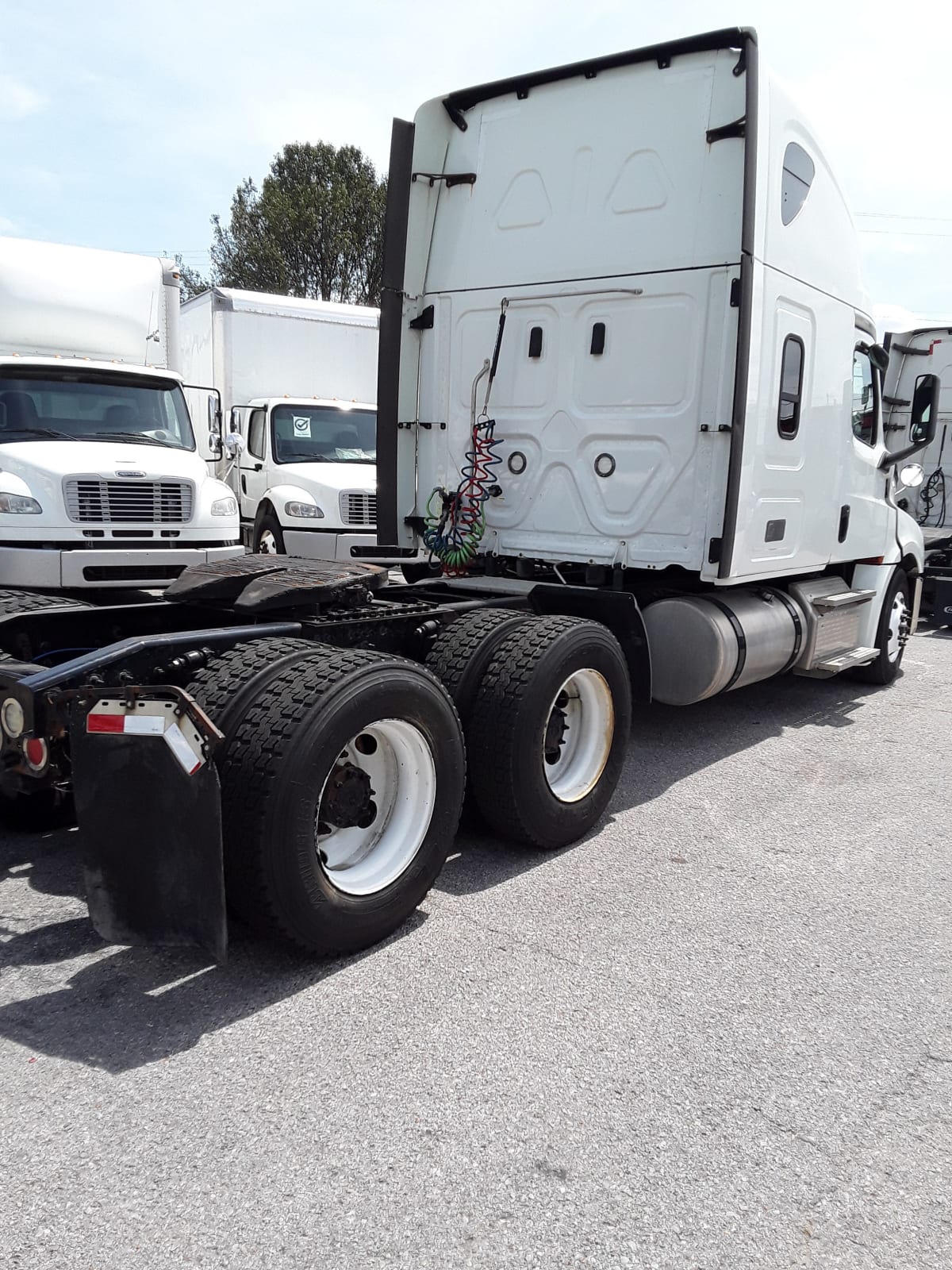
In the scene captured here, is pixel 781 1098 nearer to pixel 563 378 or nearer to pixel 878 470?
pixel 563 378

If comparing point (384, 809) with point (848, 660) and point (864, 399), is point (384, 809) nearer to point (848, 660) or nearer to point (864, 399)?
point (848, 660)

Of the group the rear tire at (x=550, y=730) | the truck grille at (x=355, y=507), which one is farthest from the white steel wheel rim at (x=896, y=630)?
the truck grille at (x=355, y=507)

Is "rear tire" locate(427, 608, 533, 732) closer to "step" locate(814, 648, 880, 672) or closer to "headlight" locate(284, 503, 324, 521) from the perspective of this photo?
"step" locate(814, 648, 880, 672)

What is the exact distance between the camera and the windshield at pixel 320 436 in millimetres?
12523

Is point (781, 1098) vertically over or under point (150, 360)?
under

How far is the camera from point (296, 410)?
12750 millimetres

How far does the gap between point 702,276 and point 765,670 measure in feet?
8.39

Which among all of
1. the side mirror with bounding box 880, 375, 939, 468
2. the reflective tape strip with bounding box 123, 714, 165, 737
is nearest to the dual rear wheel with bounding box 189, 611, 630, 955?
the reflective tape strip with bounding box 123, 714, 165, 737

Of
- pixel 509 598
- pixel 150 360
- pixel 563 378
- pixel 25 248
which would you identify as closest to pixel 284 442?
pixel 150 360

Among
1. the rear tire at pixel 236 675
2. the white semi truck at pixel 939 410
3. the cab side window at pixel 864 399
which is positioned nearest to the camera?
the rear tire at pixel 236 675

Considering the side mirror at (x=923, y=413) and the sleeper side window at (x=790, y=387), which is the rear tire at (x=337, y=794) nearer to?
the sleeper side window at (x=790, y=387)

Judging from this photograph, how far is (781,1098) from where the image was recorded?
285 cm

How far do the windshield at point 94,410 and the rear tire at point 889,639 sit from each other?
631 centimetres

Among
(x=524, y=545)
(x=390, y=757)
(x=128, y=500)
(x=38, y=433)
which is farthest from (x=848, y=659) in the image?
(x=38, y=433)
